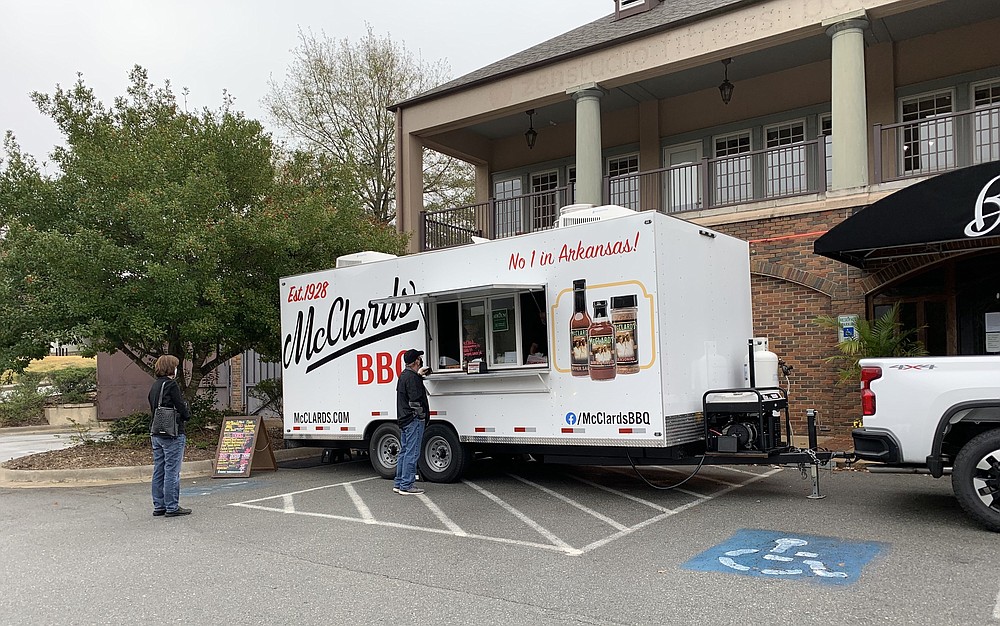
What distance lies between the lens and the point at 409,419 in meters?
9.84

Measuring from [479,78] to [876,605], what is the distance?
1462cm

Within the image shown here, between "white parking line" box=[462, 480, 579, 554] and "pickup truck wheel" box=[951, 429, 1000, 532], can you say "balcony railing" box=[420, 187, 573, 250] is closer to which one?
"white parking line" box=[462, 480, 579, 554]

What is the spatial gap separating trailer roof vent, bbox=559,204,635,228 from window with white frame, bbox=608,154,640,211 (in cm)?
707

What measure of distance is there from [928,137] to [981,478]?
375 inches

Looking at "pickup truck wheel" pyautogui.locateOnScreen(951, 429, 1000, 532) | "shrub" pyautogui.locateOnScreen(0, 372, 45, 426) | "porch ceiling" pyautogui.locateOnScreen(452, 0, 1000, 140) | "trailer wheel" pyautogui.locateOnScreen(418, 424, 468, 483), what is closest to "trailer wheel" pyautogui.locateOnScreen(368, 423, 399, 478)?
"trailer wheel" pyautogui.locateOnScreen(418, 424, 468, 483)

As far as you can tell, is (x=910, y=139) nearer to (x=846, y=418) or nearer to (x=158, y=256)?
(x=846, y=418)

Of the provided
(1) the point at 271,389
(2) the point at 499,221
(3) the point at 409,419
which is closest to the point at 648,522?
(3) the point at 409,419

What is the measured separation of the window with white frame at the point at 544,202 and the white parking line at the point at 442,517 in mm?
9808

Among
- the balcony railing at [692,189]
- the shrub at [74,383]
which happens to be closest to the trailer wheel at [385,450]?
the balcony railing at [692,189]

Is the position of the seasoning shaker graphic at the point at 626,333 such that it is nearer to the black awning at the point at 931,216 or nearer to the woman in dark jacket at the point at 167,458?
the black awning at the point at 931,216

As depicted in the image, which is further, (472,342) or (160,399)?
(472,342)

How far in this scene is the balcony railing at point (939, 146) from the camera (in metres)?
14.2

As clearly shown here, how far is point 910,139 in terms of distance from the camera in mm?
14914

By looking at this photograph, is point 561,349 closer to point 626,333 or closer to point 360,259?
point 626,333
